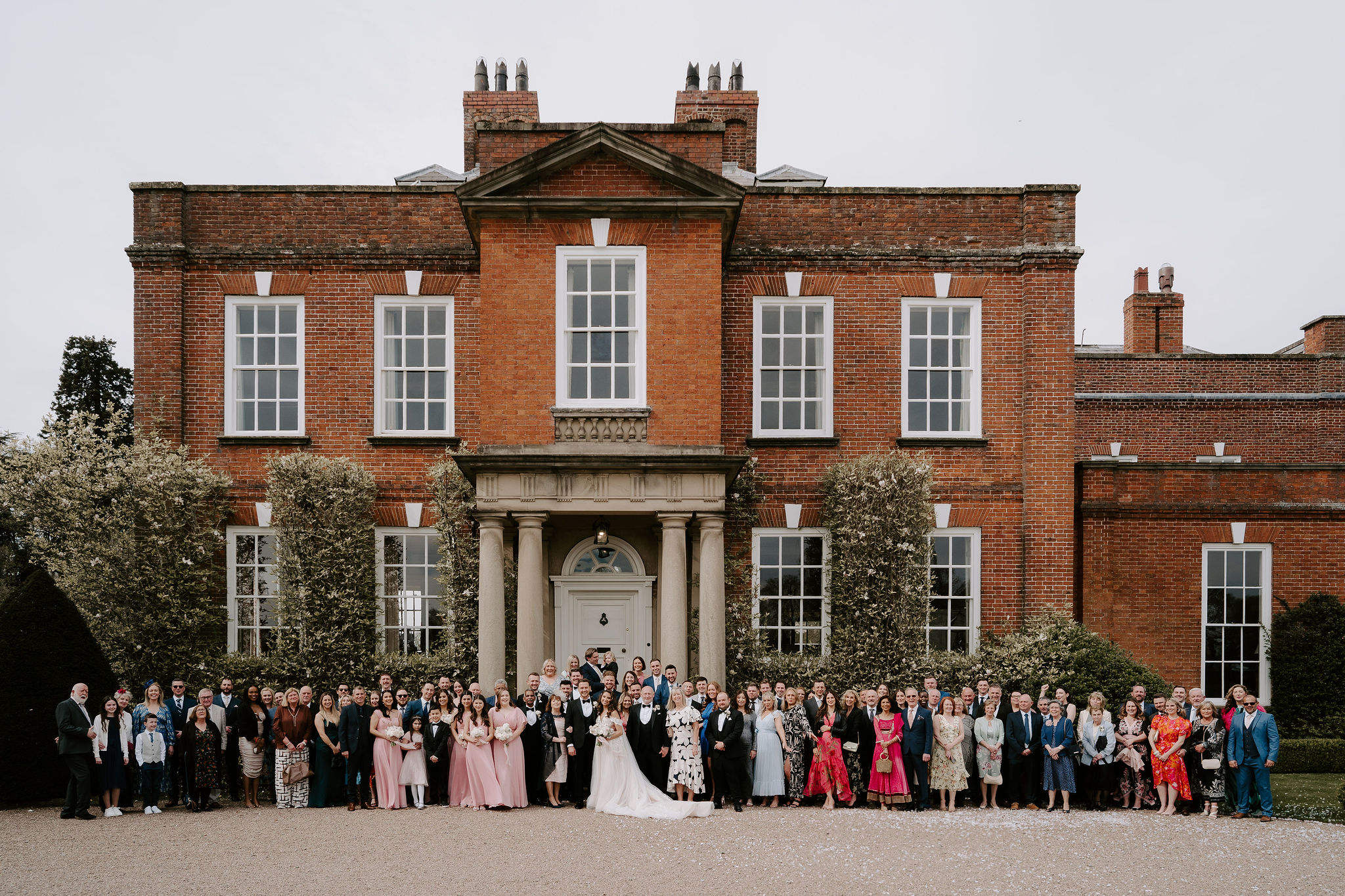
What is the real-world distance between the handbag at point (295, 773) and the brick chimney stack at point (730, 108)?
1759 centimetres

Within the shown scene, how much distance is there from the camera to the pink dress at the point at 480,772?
13.8 metres

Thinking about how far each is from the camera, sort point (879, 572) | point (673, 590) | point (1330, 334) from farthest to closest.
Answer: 1. point (1330, 334)
2. point (879, 572)
3. point (673, 590)

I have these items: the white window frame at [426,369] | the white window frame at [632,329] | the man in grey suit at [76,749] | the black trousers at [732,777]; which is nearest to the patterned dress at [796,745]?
the black trousers at [732,777]

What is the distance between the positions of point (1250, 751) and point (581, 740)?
8.47 m

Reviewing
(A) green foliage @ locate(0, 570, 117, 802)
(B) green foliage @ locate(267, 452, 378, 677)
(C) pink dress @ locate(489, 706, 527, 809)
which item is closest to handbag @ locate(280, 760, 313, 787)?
(C) pink dress @ locate(489, 706, 527, 809)

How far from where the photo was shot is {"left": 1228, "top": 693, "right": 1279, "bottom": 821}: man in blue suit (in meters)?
13.5

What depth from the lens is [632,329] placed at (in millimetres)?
16922

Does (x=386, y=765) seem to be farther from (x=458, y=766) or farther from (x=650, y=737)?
(x=650, y=737)

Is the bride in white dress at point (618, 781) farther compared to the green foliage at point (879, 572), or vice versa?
the green foliage at point (879, 572)

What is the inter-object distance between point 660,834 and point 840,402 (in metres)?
9.08

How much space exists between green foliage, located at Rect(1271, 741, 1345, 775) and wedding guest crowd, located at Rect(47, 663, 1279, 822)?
4807 mm

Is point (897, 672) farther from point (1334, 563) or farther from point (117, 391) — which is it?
point (117, 391)

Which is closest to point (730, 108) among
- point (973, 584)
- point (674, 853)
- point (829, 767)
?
point (973, 584)

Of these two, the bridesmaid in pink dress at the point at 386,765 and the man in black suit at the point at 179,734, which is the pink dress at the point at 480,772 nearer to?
the bridesmaid in pink dress at the point at 386,765
